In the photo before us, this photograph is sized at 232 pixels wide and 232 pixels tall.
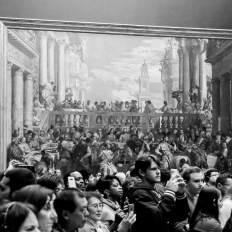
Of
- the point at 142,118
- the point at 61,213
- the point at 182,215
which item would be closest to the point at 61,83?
the point at 142,118

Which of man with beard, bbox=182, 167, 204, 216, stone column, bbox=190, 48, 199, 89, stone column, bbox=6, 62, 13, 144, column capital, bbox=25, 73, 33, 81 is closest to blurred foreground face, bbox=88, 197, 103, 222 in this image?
man with beard, bbox=182, 167, 204, 216

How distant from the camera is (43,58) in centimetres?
1227

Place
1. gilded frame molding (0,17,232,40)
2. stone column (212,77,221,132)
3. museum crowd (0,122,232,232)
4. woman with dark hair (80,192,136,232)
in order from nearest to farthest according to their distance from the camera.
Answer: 1. museum crowd (0,122,232,232)
2. woman with dark hair (80,192,136,232)
3. gilded frame molding (0,17,232,40)
4. stone column (212,77,221,132)

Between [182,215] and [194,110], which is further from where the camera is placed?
[194,110]

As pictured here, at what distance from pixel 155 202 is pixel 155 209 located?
8.0 inches

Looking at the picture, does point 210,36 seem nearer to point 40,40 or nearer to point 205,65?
point 205,65

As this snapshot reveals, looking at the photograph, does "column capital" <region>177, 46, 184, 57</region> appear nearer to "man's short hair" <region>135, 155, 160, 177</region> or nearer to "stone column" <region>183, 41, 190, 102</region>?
"stone column" <region>183, 41, 190, 102</region>

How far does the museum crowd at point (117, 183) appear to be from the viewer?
14.6 ft

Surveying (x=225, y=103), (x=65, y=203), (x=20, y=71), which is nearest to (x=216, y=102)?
(x=225, y=103)

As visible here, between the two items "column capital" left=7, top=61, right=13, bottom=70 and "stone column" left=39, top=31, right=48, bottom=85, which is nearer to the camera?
"column capital" left=7, top=61, right=13, bottom=70

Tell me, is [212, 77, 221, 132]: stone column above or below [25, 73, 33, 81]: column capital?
below

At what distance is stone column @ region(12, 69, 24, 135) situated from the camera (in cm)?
1189

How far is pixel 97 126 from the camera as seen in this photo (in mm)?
12328

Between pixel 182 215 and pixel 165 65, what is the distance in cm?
746
